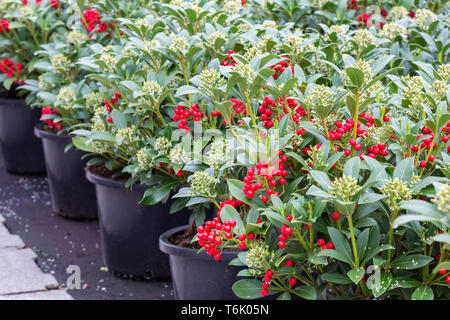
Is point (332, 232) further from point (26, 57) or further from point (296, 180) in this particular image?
point (26, 57)

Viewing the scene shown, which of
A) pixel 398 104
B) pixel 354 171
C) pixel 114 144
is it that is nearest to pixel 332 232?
pixel 354 171

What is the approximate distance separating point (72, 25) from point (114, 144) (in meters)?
1.66

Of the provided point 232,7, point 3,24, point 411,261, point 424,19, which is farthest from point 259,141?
point 3,24

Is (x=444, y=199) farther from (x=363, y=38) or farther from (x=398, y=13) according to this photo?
(x=398, y=13)

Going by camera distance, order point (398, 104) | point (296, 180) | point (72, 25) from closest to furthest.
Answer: point (296, 180)
point (398, 104)
point (72, 25)

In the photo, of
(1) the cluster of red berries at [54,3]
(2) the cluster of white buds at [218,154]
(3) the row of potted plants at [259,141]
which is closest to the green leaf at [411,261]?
(3) the row of potted plants at [259,141]

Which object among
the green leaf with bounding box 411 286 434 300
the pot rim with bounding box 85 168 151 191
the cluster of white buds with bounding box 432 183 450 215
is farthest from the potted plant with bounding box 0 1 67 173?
the cluster of white buds with bounding box 432 183 450 215

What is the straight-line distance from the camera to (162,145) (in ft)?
7.98

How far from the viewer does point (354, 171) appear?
5.04ft

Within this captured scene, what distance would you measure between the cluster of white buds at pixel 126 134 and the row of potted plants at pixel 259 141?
13 mm

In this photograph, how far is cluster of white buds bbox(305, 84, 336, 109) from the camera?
5.81 ft

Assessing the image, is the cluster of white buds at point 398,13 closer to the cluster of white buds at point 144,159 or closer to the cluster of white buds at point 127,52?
the cluster of white buds at point 127,52

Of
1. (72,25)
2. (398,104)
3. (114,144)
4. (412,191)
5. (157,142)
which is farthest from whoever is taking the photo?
(72,25)

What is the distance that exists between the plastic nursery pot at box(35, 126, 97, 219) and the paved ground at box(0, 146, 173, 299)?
0.28ft
